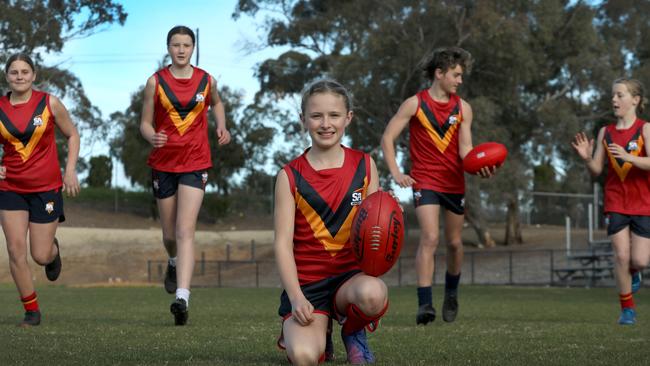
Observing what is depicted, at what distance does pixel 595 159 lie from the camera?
9.43 m

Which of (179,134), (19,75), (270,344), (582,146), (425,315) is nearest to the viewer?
(270,344)

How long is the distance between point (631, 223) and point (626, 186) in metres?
0.36

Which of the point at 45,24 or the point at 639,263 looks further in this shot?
the point at 45,24

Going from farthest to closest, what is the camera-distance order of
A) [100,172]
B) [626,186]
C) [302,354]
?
[100,172], [626,186], [302,354]

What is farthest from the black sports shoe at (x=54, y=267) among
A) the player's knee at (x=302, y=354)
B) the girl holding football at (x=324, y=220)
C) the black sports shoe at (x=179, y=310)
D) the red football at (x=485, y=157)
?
the player's knee at (x=302, y=354)

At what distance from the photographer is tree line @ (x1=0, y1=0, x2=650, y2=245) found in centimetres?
3675

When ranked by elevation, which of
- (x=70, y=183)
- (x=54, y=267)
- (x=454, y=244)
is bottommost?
(x=54, y=267)

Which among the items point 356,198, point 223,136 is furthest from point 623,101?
point 356,198

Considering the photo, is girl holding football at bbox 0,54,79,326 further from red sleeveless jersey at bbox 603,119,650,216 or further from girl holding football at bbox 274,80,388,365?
red sleeveless jersey at bbox 603,119,650,216

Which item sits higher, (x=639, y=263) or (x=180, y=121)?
(x=180, y=121)

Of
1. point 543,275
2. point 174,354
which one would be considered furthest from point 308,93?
point 543,275

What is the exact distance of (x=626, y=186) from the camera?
30.3 ft

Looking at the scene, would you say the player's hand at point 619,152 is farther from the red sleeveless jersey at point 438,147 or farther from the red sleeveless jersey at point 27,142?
the red sleeveless jersey at point 27,142

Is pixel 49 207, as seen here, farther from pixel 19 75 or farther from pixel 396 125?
pixel 396 125
